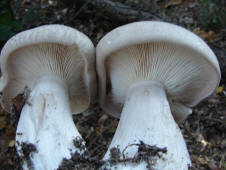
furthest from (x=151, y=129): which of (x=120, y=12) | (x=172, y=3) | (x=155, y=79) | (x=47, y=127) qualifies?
(x=172, y=3)

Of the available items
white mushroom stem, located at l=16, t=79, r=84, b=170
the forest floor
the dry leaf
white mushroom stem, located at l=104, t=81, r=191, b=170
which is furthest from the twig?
white mushroom stem, located at l=16, t=79, r=84, b=170

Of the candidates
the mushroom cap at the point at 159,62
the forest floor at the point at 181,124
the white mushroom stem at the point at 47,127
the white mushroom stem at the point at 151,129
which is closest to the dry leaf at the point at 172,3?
the forest floor at the point at 181,124

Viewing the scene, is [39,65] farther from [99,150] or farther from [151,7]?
[151,7]

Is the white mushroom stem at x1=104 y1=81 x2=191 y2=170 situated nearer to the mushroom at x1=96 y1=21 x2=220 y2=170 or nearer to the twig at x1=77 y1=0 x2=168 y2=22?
the mushroom at x1=96 y1=21 x2=220 y2=170

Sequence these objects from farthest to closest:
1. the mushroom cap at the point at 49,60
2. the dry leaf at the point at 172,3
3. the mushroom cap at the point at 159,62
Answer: the dry leaf at the point at 172,3, the mushroom cap at the point at 49,60, the mushroom cap at the point at 159,62

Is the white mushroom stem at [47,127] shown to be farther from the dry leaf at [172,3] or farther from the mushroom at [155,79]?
the dry leaf at [172,3]

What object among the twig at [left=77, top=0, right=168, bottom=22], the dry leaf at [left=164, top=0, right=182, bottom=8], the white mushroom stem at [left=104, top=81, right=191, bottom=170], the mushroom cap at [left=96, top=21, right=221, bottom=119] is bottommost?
the white mushroom stem at [left=104, top=81, right=191, bottom=170]
